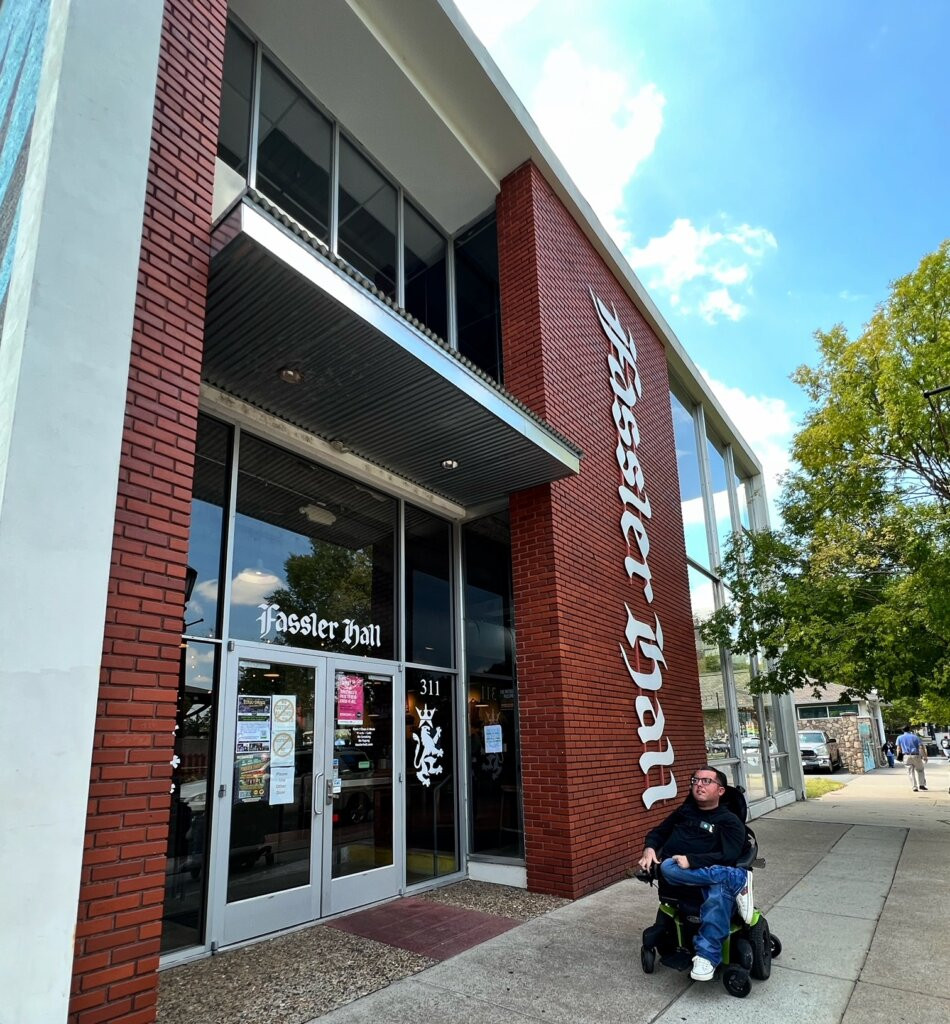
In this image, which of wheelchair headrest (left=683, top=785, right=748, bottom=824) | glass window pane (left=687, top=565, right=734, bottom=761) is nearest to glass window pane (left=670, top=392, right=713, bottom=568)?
glass window pane (left=687, top=565, right=734, bottom=761)

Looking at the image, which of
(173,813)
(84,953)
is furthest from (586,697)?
(84,953)

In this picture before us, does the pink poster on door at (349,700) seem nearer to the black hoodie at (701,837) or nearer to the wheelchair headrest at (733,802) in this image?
the black hoodie at (701,837)

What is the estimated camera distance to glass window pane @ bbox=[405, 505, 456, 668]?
25.2 ft

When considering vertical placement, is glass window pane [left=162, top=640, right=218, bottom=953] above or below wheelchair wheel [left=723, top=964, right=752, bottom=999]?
above

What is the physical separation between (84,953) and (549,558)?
521 centimetres

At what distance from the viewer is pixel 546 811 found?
6.88 meters

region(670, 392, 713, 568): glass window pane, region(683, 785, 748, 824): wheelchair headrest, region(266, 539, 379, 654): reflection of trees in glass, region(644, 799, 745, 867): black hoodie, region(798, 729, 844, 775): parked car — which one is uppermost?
region(670, 392, 713, 568): glass window pane

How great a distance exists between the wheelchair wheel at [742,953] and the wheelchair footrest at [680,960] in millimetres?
264

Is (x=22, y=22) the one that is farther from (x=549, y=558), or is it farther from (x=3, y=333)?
(x=549, y=558)

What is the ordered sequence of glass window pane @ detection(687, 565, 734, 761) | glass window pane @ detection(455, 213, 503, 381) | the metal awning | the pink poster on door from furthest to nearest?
glass window pane @ detection(687, 565, 734, 761) → glass window pane @ detection(455, 213, 503, 381) → the pink poster on door → the metal awning

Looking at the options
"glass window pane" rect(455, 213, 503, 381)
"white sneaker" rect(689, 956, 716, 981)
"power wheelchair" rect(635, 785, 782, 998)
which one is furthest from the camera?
"glass window pane" rect(455, 213, 503, 381)

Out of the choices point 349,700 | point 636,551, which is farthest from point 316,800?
point 636,551

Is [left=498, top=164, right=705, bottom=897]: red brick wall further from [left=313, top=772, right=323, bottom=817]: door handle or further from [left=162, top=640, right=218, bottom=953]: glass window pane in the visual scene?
[left=162, top=640, right=218, bottom=953]: glass window pane

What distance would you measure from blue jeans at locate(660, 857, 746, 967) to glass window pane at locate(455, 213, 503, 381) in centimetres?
612
